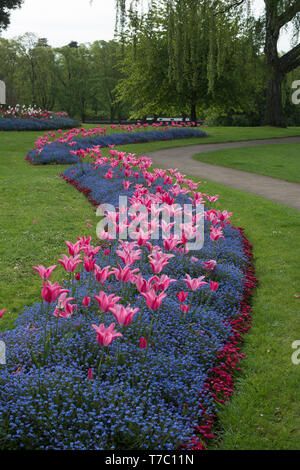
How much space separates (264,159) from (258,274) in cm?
1228

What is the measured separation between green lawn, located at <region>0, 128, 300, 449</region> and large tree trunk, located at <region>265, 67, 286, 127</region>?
19.9 m

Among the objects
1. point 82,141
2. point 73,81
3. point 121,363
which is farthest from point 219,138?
point 73,81

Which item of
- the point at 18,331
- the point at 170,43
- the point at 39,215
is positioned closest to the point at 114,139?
the point at 39,215

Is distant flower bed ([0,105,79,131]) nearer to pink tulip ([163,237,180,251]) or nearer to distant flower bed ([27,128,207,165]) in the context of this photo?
distant flower bed ([27,128,207,165])

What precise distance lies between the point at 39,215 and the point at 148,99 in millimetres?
22368

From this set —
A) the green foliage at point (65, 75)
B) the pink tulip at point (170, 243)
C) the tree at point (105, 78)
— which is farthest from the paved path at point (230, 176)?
the tree at point (105, 78)

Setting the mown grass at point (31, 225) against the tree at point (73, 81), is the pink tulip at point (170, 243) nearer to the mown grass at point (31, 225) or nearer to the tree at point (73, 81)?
the mown grass at point (31, 225)

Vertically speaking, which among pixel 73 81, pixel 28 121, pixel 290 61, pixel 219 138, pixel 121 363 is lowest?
pixel 121 363

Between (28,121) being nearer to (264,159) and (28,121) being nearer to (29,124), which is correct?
(29,124)

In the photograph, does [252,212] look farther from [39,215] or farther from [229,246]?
[39,215]

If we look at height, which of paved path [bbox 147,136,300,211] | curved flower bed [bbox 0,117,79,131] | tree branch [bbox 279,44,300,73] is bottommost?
paved path [bbox 147,136,300,211]

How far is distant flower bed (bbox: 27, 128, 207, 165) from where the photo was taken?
15102 mm

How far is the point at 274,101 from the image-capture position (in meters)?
30.1

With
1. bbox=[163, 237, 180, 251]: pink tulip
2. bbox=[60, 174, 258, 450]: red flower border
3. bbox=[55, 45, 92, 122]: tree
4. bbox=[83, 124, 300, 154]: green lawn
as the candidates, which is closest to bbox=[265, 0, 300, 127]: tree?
bbox=[83, 124, 300, 154]: green lawn
